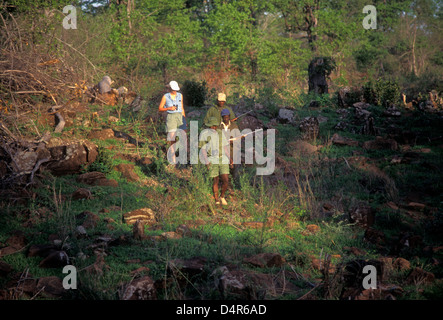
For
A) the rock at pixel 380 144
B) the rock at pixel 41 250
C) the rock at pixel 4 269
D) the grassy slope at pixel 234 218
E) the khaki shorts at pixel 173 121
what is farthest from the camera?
the rock at pixel 380 144

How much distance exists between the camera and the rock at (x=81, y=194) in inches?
274

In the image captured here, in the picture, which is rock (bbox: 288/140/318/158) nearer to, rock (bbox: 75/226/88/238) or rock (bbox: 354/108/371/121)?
rock (bbox: 354/108/371/121)

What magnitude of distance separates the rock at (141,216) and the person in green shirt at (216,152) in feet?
4.21

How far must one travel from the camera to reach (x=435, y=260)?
493cm

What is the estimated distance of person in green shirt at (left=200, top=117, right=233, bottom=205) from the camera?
7.11 meters

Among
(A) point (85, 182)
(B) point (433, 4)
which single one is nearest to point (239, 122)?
(A) point (85, 182)

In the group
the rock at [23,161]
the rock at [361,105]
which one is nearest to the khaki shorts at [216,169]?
the rock at [23,161]

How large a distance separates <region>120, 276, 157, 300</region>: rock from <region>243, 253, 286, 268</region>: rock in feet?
4.16

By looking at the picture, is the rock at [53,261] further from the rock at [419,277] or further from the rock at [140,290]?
the rock at [419,277]

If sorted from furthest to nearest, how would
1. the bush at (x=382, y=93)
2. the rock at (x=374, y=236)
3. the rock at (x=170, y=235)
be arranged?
the bush at (x=382, y=93) < the rock at (x=374, y=236) < the rock at (x=170, y=235)

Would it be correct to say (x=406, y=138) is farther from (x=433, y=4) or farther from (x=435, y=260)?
(x=433, y=4)

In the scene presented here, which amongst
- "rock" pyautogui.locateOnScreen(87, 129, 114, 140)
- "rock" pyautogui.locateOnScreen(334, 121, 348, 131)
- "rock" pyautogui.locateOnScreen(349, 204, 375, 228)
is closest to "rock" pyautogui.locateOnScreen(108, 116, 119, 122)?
"rock" pyautogui.locateOnScreen(87, 129, 114, 140)

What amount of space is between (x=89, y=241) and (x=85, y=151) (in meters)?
3.28

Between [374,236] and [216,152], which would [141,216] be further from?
[374,236]
